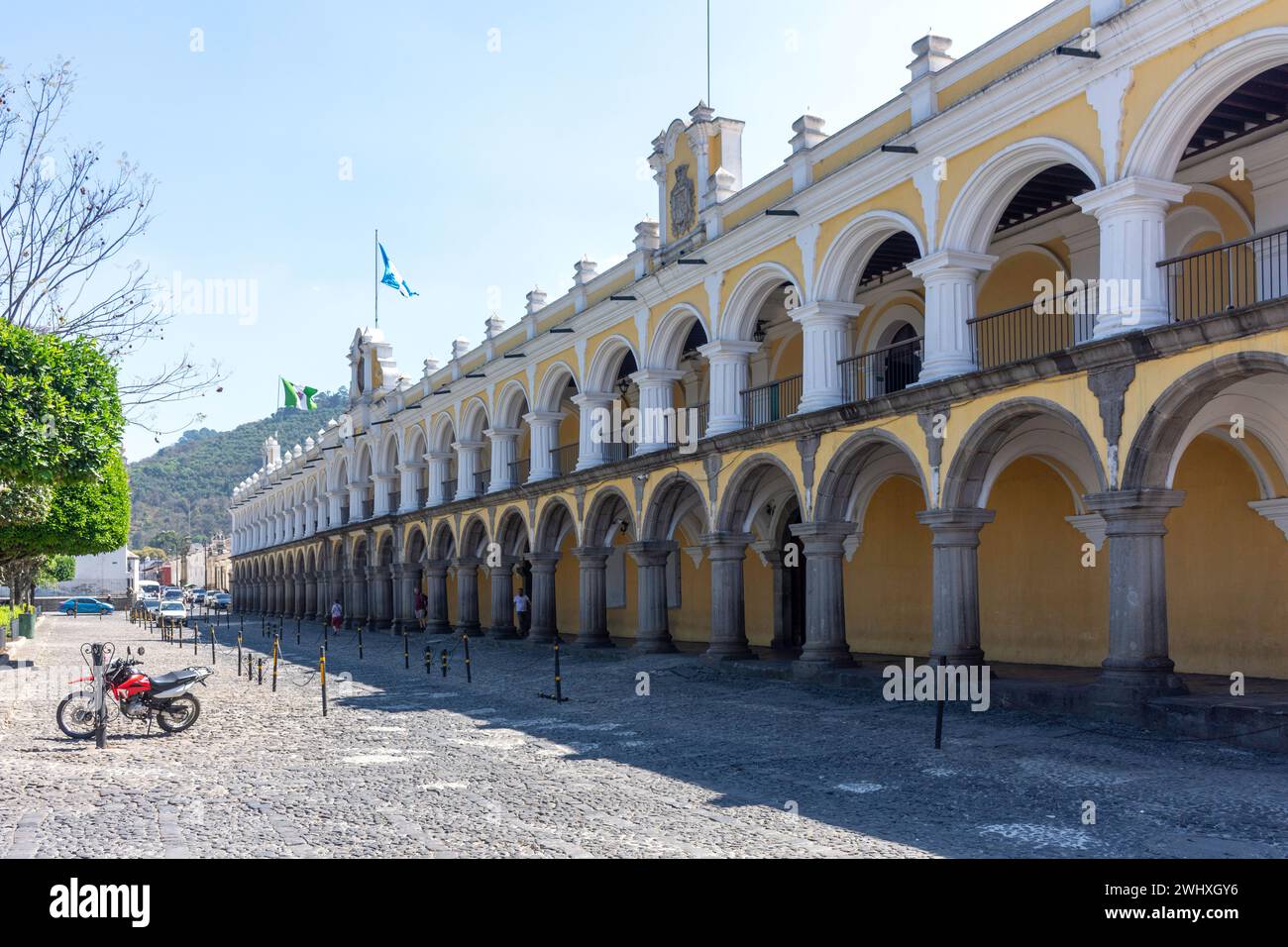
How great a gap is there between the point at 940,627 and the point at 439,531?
23.9 metres

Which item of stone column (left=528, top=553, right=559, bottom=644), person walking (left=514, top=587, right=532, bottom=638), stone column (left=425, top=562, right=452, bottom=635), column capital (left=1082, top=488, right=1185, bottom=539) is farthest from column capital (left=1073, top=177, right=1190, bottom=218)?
stone column (left=425, top=562, right=452, bottom=635)

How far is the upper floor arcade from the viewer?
1329 centimetres

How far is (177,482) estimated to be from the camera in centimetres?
18538

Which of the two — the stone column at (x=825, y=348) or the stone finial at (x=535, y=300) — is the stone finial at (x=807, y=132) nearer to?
the stone column at (x=825, y=348)

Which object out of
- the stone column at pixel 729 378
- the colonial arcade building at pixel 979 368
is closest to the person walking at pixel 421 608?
the colonial arcade building at pixel 979 368

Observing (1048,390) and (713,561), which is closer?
(1048,390)

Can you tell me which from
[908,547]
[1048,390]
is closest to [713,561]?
[908,547]

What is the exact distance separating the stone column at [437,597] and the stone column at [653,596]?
46.8 ft

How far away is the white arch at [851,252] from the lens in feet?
57.8

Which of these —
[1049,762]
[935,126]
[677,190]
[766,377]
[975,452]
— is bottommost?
[1049,762]

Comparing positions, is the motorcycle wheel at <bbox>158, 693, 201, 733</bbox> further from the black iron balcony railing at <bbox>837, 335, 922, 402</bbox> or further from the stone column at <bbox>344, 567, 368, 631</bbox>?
the stone column at <bbox>344, 567, 368, 631</bbox>
